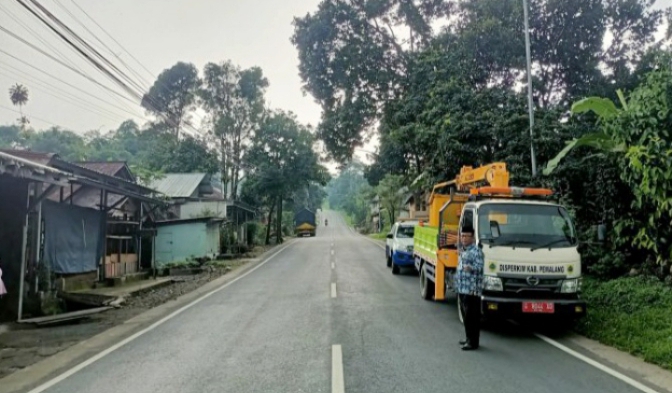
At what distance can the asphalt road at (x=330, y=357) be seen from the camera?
5.67 m

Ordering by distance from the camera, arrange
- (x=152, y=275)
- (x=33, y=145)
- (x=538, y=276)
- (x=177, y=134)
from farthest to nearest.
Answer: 1. (x=33, y=145)
2. (x=177, y=134)
3. (x=152, y=275)
4. (x=538, y=276)

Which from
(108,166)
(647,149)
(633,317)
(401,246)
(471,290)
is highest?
(108,166)

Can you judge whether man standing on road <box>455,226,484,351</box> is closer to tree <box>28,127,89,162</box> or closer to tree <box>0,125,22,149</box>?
tree <box>28,127,89,162</box>

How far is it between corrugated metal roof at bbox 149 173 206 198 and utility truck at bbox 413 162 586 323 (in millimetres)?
26379

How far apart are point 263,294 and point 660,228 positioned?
31.6ft

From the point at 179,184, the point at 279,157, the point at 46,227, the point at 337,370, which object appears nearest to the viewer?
the point at 337,370

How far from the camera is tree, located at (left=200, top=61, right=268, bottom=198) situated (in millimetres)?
41750

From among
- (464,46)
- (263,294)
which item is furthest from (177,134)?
(263,294)

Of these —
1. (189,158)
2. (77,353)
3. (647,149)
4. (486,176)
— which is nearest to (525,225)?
(486,176)

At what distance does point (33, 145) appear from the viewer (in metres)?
61.5

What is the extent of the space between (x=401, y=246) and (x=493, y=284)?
10416mm

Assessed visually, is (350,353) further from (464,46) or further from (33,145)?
(33,145)

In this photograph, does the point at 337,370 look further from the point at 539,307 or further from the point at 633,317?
the point at 633,317

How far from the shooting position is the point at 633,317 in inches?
332
